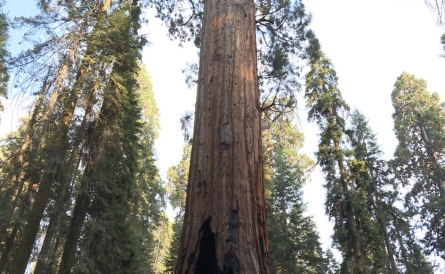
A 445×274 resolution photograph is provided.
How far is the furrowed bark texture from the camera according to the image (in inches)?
88.7

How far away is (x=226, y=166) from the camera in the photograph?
2523mm

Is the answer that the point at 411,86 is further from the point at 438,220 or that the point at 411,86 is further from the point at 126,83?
the point at 126,83

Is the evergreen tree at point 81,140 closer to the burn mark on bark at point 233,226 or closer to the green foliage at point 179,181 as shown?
the burn mark on bark at point 233,226

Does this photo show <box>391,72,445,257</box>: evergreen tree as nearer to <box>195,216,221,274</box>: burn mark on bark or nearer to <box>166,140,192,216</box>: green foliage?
<box>166,140,192,216</box>: green foliage

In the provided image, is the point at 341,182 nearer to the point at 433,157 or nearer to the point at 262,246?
the point at 433,157

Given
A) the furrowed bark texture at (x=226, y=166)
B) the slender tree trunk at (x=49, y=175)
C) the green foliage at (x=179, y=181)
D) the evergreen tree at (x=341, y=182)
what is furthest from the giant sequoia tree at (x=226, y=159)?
the green foliage at (x=179, y=181)

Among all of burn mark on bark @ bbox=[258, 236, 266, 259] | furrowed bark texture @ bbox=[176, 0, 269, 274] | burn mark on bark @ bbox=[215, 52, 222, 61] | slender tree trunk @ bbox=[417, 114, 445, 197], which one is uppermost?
slender tree trunk @ bbox=[417, 114, 445, 197]

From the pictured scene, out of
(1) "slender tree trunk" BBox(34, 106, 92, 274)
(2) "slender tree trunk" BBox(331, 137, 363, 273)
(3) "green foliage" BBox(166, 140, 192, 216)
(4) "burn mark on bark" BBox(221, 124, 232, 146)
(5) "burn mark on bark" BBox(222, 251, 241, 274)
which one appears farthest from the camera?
A: (3) "green foliage" BBox(166, 140, 192, 216)

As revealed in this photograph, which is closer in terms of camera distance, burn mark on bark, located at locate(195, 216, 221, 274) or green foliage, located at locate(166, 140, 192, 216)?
burn mark on bark, located at locate(195, 216, 221, 274)

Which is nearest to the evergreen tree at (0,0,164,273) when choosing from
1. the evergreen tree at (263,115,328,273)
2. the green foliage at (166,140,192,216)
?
the evergreen tree at (263,115,328,273)

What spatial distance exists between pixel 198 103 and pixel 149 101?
23.9 meters

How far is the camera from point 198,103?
304 centimetres

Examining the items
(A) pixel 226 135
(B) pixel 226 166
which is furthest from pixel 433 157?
(B) pixel 226 166

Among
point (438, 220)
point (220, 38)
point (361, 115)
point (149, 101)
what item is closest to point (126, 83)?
point (220, 38)
